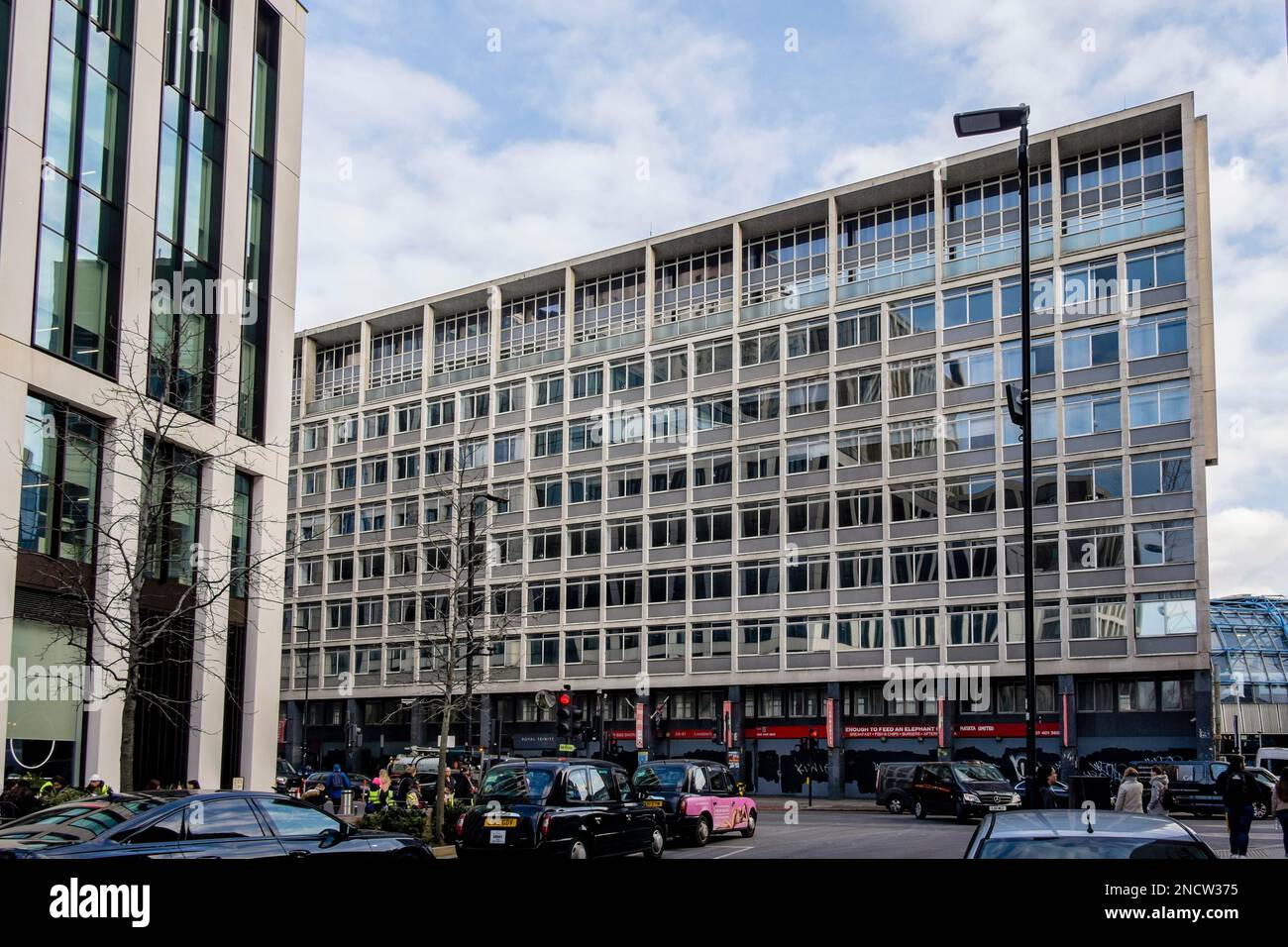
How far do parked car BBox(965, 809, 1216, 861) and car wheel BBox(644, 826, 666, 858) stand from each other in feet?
49.1

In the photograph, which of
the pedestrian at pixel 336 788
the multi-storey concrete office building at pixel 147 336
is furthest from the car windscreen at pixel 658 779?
the multi-storey concrete office building at pixel 147 336

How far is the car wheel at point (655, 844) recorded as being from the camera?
22578mm

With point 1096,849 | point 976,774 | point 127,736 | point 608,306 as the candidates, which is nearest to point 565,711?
point 127,736

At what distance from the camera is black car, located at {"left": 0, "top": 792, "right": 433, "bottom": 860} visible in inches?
422

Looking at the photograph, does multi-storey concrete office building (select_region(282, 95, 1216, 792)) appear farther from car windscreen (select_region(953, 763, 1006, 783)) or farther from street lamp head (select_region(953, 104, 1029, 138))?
street lamp head (select_region(953, 104, 1029, 138))

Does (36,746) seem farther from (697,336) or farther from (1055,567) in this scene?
(697,336)

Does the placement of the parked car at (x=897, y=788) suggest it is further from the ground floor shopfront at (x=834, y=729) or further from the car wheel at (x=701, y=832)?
the car wheel at (x=701, y=832)

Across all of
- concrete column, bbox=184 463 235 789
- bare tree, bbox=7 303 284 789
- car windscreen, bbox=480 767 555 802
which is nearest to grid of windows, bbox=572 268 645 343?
bare tree, bbox=7 303 284 789

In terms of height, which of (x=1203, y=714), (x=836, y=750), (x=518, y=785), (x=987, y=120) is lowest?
(x=836, y=750)

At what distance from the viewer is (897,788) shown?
1919 inches

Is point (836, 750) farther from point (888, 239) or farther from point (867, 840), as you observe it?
point (867, 840)

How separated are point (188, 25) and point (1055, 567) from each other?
142ft

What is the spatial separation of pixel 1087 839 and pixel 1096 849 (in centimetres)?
11

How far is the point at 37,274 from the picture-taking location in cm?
2622
